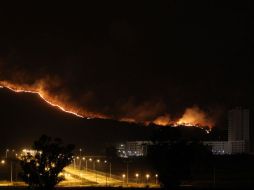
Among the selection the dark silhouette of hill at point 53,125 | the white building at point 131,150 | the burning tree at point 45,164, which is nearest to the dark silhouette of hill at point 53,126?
the dark silhouette of hill at point 53,125

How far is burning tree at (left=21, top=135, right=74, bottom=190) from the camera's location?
21219mm

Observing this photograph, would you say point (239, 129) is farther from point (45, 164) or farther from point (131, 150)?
point (45, 164)

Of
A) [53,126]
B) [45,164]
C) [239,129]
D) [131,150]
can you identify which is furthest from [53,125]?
[45,164]

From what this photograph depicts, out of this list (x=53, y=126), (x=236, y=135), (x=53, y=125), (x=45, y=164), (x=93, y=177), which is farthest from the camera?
(x=53, y=125)

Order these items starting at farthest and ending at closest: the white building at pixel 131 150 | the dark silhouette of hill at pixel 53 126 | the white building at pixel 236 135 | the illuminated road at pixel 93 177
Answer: the dark silhouette of hill at pixel 53 126 → the white building at pixel 131 150 → the white building at pixel 236 135 → the illuminated road at pixel 93 177

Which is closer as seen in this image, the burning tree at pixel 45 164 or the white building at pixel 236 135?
the burning tree at pixel 45 164

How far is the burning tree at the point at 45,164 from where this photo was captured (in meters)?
21.2

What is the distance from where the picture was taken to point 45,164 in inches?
838

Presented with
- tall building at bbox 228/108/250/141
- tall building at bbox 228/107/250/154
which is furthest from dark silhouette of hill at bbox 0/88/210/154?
tall building at bbox 228/107/250/154

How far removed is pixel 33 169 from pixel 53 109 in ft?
215

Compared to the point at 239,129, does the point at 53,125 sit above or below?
above

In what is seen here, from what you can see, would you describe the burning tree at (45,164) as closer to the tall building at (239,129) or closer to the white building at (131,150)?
the white building at (131,150)

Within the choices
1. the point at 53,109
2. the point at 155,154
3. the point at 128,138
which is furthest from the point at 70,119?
the point at 155,154

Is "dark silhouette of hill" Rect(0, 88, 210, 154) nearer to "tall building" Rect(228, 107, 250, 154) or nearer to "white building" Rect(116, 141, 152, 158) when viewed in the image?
"white building" Rect(116, 141, 152, 158)
